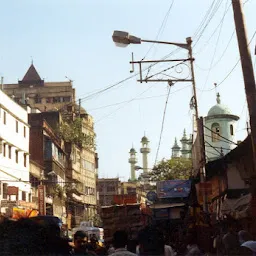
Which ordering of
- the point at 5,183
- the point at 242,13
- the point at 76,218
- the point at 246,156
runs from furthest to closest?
the point at 76,218 < the point at 5,183 < the point at 246,156 < the point at 242,13

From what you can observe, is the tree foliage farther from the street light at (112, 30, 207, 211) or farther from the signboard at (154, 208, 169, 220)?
the street light at (112, 30, 207, 211)

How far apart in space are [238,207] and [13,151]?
28.5 metres

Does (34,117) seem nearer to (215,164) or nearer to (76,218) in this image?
(76,218)

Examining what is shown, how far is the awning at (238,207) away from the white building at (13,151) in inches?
860

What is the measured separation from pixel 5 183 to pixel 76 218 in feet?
105

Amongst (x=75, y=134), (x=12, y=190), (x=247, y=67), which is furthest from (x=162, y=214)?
(x=75, y=134)

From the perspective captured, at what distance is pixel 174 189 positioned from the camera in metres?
33.3

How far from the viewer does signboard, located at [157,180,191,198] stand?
33.2 m

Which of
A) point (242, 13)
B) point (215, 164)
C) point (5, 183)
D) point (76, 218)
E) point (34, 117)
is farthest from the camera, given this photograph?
point (76, 218)

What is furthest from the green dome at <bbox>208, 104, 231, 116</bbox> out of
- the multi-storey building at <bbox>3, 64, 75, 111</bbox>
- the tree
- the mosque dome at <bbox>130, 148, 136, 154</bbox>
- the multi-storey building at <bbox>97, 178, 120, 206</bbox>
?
the mosque dome at <bbox>130, 148, 136, 154</bbox>

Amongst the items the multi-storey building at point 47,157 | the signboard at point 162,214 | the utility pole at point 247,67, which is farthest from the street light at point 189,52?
the multi-storey building at point 47,157

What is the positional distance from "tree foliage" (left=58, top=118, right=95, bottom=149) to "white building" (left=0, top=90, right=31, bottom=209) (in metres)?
19.7

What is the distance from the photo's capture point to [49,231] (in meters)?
6.05

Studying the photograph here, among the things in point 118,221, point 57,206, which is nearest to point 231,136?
point 57,206
